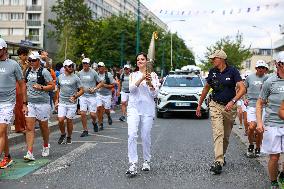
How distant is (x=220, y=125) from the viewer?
8.54 meters

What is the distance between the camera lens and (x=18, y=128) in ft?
42.1

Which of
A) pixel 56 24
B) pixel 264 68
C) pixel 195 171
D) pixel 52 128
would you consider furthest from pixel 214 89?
pixel 56 24

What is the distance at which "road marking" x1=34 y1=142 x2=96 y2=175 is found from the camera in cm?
830

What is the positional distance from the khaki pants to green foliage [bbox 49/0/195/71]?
1737 inches

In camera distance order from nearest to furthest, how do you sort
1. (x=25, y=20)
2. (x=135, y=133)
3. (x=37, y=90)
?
(x=135, y=133) < (x=37, y=90) < (x=25, y=20)

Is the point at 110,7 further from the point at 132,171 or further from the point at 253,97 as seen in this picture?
the point at 132,171

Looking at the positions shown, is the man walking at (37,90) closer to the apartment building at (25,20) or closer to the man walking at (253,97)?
the man walking at (253,97)

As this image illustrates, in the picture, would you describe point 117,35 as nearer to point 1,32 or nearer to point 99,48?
point 99,48

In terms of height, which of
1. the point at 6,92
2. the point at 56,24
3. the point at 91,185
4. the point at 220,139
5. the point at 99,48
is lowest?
the point at 91,185

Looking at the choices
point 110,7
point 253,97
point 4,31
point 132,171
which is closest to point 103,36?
point 4,31

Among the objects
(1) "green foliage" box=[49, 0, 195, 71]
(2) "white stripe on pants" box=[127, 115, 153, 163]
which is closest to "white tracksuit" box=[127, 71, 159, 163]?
(2) "white stripe on pants" box=[127, 115, 153, 163]

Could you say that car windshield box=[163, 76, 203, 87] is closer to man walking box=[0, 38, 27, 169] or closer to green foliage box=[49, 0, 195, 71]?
man walking box=[0, 38, 27, 169]

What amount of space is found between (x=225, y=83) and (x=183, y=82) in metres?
13.4

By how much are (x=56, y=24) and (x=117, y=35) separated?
93.3ft
